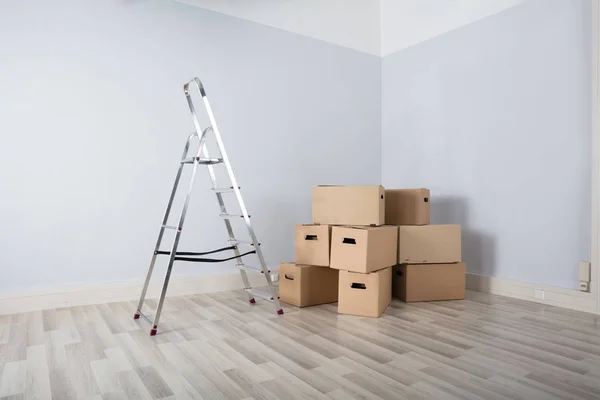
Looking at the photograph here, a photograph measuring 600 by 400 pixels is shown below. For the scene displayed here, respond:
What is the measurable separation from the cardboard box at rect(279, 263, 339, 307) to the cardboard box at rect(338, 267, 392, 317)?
237 millimetres

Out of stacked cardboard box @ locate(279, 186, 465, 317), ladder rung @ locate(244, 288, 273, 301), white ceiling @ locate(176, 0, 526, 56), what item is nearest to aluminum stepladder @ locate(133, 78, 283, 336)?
ladder rung @ locate(244, 288, 273, 301)

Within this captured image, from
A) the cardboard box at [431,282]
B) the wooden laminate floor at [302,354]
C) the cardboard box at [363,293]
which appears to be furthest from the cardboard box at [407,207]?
the wooden laminate floor at [302,354]

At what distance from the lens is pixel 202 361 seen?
6.29 ft

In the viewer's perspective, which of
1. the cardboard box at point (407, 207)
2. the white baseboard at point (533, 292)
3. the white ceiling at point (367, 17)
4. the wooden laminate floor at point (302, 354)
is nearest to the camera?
the wooden laminate floor at point (302, 354)

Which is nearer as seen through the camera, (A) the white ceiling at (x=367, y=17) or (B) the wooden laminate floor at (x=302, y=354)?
(B) the wooden laminate floor at (x=302, y=354)

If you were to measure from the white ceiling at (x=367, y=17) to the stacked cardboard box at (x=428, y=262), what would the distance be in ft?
5.40

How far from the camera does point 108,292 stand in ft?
9.74

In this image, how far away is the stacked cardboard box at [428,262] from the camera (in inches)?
119

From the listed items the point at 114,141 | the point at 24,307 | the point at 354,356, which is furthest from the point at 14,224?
the point at 354,356

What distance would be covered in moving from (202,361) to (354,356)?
2.24 ft

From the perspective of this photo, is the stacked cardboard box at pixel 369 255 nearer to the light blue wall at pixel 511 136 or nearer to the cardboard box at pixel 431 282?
the cardboard box at pixel 431 282

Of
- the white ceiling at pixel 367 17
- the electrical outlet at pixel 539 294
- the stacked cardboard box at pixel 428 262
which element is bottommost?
the electrical outlet at pixel 539 294

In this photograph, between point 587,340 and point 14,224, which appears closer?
point 587,340

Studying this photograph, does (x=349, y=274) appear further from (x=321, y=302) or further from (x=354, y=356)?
(x=354, y=356)
